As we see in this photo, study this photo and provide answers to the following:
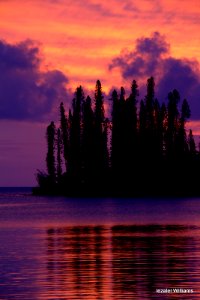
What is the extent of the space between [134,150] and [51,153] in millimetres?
21873

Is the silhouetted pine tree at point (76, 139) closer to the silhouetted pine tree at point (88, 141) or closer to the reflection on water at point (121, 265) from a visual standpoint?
the silhouetted pine tree at point (88, 141)

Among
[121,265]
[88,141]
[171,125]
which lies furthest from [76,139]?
[121,265]

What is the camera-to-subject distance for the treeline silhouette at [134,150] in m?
158

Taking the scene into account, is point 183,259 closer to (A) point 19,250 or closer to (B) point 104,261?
(B) point 104,261

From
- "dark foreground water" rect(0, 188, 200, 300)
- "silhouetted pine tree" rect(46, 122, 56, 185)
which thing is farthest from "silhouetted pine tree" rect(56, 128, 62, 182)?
"dark foreground water" rect(0, 188, 200, 300)

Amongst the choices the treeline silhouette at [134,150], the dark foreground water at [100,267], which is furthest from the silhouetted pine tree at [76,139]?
the dark foreground water at [100,267]

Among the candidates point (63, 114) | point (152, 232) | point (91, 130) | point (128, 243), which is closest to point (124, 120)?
point (91, 130)

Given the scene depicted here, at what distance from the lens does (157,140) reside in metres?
159

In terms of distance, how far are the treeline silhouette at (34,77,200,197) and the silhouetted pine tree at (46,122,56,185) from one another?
7.10 m

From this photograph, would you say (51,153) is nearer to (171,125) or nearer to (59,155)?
(59,155)

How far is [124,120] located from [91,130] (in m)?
6.84

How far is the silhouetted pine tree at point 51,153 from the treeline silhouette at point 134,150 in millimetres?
7103

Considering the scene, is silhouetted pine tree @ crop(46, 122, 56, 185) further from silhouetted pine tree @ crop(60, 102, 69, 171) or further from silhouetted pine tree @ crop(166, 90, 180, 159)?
silhouetted pine tree @ crop(166, 90, 180, 159)

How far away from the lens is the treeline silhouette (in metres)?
158
